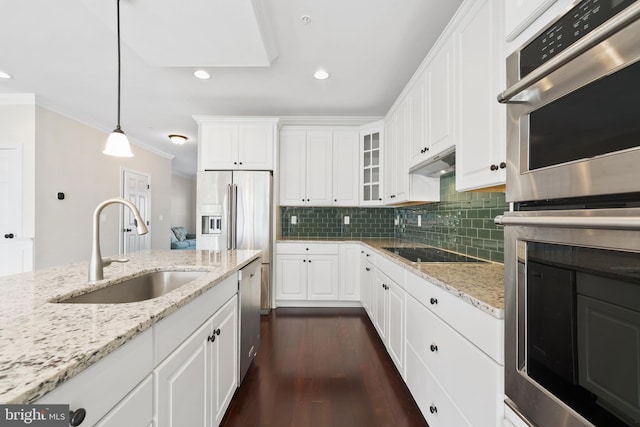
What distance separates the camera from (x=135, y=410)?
733 mm

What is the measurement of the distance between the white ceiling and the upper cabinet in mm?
215

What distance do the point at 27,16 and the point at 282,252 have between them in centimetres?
301

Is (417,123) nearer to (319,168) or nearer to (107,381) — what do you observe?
(319,168)

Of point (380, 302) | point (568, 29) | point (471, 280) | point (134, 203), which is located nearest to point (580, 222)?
point (568, 29)

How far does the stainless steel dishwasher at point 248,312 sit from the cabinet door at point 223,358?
0.27 feet

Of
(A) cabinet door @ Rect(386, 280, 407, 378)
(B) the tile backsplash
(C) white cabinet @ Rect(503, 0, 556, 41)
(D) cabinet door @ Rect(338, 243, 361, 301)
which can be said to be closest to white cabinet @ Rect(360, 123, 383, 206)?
(B) the tile backsplash

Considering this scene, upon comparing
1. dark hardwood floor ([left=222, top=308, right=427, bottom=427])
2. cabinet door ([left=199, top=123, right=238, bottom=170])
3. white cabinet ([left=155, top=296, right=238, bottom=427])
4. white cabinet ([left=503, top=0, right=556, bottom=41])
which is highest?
cabinet door ([left=199, top=123, right=238, bottom=170])

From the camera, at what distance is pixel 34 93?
3217 millimetres

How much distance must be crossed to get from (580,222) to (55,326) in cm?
127

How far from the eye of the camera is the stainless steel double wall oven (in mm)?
501

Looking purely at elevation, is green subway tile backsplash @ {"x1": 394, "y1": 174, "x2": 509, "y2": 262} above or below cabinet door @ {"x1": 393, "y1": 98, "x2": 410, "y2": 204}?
below

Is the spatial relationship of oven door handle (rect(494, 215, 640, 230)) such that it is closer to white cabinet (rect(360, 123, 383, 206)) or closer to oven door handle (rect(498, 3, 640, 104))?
oven door handle (rect(498, 3, 640, 104))

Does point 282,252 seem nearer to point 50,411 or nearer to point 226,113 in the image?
point 226,113

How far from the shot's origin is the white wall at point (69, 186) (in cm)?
345
